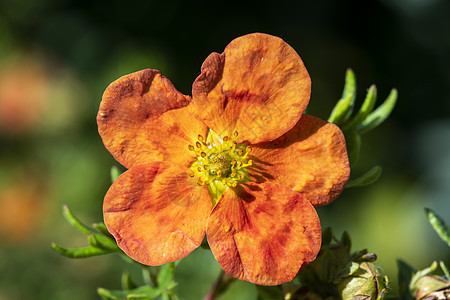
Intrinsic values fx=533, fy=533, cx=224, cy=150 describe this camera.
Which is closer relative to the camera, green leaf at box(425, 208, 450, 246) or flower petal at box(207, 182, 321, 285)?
flower petal at box(207, 182, 321, 285)

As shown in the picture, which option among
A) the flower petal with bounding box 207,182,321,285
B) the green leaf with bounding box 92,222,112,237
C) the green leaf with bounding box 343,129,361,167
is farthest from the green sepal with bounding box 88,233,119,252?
the green leaf with bounding box 343,129,361,167

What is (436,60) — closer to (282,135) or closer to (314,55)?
(314,55)

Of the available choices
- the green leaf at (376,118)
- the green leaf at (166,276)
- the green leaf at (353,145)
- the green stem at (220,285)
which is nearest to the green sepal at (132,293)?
the green leaf at (166,276)

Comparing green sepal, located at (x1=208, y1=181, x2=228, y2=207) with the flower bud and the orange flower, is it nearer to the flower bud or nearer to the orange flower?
the orange flower

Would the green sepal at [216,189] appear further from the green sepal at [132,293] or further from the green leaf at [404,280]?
the green leaf at [404,280]

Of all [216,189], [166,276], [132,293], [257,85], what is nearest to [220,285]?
[166,276]

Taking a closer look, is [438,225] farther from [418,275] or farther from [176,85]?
[176,85]
